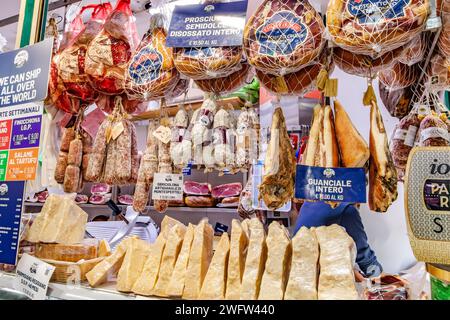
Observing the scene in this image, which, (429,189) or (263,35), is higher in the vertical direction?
(263,35)

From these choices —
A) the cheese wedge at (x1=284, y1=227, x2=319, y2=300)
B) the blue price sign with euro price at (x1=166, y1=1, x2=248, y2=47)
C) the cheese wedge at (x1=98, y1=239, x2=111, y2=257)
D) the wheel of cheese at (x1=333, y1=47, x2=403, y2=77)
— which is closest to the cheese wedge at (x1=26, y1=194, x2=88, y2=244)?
the cheese wedge at (x1=98, y1=239, x2=111, y2=257)

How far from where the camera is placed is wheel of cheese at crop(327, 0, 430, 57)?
4.46 feet

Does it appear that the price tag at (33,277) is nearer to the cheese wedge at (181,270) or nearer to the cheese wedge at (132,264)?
the cheese wedge at (132,264)

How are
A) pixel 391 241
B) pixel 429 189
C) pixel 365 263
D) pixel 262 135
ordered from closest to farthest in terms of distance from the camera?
1. pixel 429 189
2. pixel 262 135
3. pixel 365 263
4. pixel 391 241

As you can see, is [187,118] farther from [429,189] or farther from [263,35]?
[429,189]

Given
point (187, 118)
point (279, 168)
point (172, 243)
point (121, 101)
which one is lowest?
point (172, 243)

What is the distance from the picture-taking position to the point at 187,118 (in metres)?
2.08

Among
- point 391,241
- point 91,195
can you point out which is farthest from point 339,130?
point 91,195

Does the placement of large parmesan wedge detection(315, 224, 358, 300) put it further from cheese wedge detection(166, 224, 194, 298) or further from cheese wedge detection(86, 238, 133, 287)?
cheese wedge detection(86, 238, 133, 287)

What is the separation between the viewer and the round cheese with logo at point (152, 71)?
6.42 feet

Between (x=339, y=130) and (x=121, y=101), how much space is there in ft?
4.48

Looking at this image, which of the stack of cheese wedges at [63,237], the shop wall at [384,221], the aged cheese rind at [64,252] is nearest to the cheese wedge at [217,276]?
the stack of cheese wedges at [63,237]

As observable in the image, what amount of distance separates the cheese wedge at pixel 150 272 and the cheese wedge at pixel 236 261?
0.34 metres

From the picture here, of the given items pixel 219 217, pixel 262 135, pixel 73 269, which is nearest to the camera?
pixel 73 269
